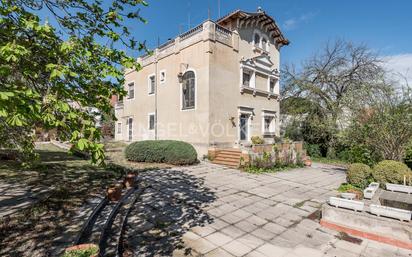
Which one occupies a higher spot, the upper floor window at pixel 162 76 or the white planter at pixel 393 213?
the upper floor window at pixel 162 76

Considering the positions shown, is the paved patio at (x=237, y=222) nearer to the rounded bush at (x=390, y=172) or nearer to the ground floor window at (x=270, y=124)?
the rounded bush at (x=390, y=172)

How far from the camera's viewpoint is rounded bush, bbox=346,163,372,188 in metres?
8.90

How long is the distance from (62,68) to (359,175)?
10.2 metres

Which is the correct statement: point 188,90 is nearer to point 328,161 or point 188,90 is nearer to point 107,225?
point 107,225

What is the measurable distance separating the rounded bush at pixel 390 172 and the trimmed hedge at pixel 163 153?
8.71 meters

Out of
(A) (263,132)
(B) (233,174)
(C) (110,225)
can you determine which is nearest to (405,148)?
(B) (233,174)

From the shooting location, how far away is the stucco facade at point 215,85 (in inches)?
586

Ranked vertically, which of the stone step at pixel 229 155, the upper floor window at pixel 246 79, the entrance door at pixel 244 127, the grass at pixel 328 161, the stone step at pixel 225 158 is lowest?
the grass at pixel 328 161

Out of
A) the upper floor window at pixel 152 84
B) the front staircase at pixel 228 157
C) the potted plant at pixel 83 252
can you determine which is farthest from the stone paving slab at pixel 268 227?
the upper floor window at pixel 152 84

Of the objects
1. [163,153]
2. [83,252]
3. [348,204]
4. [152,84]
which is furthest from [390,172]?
[152,84]

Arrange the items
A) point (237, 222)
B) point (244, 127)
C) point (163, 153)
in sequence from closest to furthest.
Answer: point (237, 222)
point (163, 153)
point (244, 127)

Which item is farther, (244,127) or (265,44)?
(265,44)

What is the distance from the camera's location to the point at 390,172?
828 centimetres

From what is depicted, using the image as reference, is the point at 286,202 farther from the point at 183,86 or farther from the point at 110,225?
the point at 183,86
